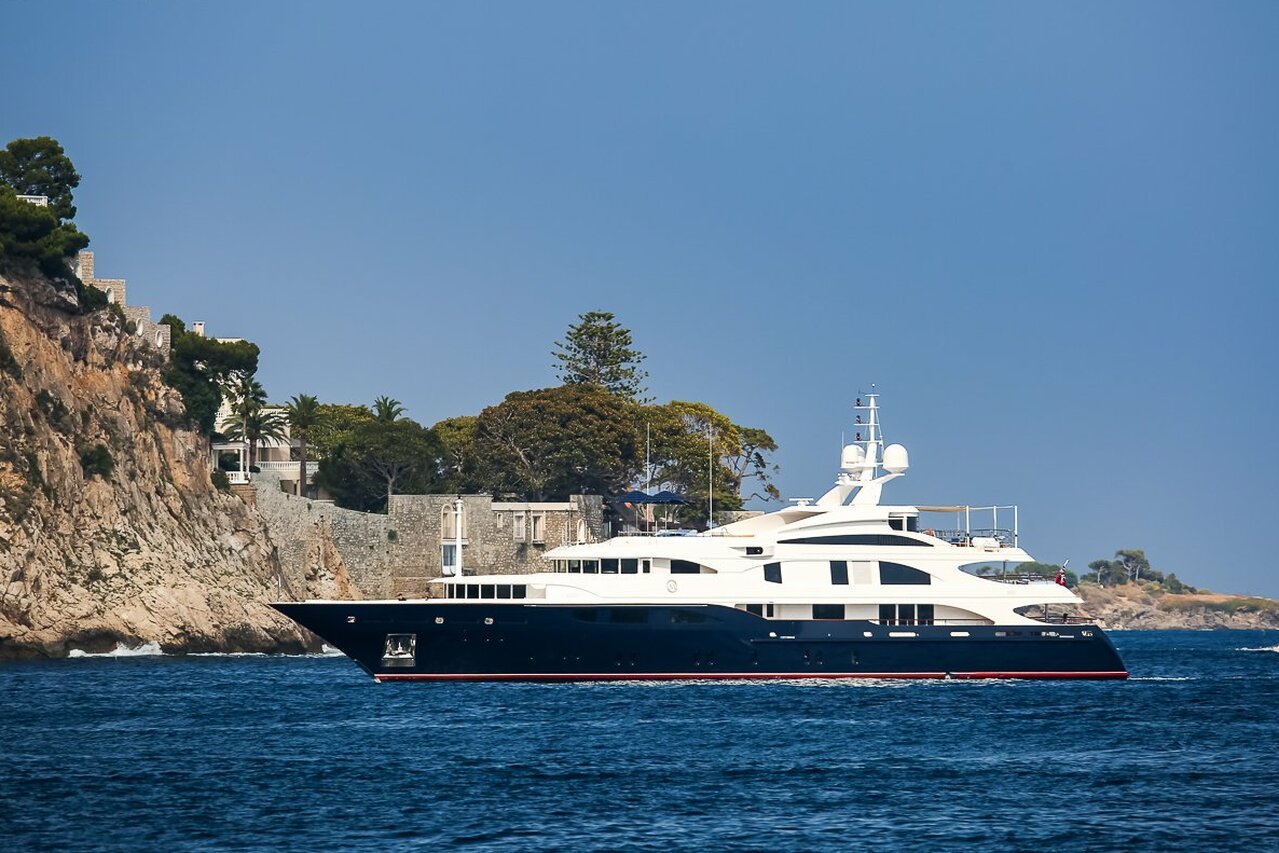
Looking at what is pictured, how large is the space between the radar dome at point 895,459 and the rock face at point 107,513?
27.2 m

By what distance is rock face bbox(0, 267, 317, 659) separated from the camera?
63.8 metres

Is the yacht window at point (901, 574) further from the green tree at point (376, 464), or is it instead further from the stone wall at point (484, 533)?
the green tree at point (376, 464)

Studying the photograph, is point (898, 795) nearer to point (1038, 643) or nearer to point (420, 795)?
point (420, 795)

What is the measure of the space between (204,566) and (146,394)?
26.6 ft

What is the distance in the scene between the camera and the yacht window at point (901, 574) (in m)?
53.1

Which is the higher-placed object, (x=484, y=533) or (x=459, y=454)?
(x=459, y=454)

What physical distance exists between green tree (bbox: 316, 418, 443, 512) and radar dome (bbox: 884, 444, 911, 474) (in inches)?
1563

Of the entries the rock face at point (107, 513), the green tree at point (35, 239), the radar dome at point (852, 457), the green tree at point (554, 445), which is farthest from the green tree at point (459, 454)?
the radar dome at point (852, 457)

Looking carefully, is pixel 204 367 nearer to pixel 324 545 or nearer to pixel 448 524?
pixel 324 545

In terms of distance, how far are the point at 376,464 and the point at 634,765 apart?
58.0m

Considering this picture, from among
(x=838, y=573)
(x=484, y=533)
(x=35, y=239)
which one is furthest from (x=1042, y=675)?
(x=35, y=239)

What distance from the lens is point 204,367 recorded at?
88.0 metres

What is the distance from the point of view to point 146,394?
2980 inches

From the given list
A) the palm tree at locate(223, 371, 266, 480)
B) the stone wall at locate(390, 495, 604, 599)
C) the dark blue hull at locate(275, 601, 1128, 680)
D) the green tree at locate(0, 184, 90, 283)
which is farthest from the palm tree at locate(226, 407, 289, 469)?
the dark blue hull at locate(275, 601, 1128, 680)
